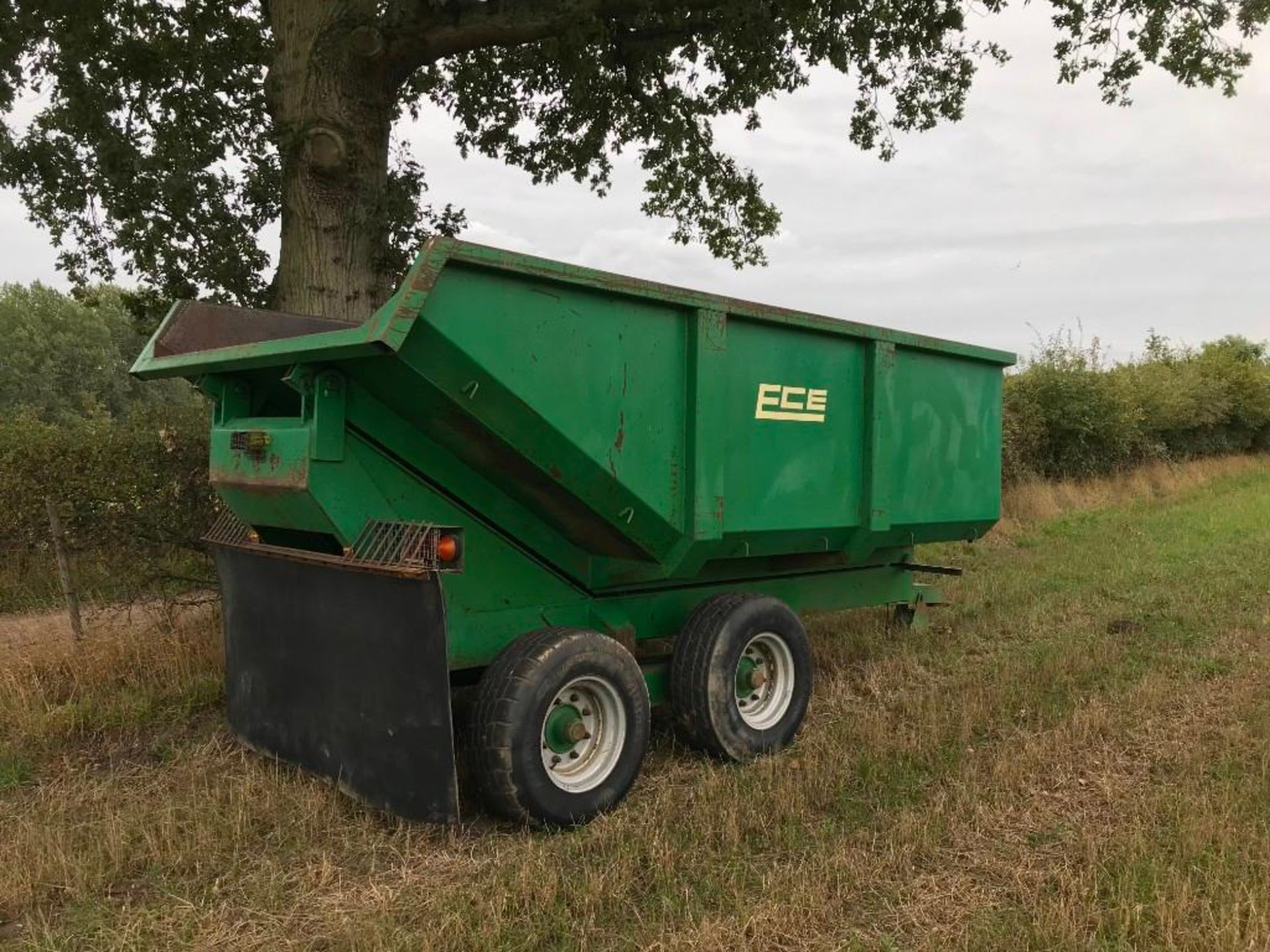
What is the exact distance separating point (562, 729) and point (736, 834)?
0.80 m

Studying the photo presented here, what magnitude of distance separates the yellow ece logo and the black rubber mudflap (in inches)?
77.4

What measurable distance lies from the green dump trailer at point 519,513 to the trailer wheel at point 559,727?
0.03ft

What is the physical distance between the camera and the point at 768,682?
4566 mm

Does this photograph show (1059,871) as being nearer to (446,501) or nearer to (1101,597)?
(446,501)

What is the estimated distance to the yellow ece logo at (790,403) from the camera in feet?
14.5

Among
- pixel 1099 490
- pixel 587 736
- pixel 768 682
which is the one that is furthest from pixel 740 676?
pixel 1099 490

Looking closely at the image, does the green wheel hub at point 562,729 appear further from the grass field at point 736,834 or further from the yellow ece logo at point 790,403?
the yellow ece logo at point 790,403

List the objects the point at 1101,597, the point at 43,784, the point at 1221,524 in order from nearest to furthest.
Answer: the point at 43,784, the point at 1101,597, the point at 1221,524

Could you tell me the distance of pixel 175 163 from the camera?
6.97 m

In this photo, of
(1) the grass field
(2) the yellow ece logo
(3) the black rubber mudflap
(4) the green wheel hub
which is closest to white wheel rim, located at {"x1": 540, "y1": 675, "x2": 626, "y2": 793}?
(4) the green wheel hub

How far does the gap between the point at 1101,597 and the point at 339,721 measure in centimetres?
682

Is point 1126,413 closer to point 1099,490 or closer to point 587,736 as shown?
point 1099,490

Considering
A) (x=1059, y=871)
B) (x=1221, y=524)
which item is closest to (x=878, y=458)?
(x=1059, y=871)

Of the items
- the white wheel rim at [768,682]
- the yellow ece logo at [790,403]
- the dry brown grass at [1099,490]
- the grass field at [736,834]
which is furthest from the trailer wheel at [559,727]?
the dry brown grass at [1099,490]
